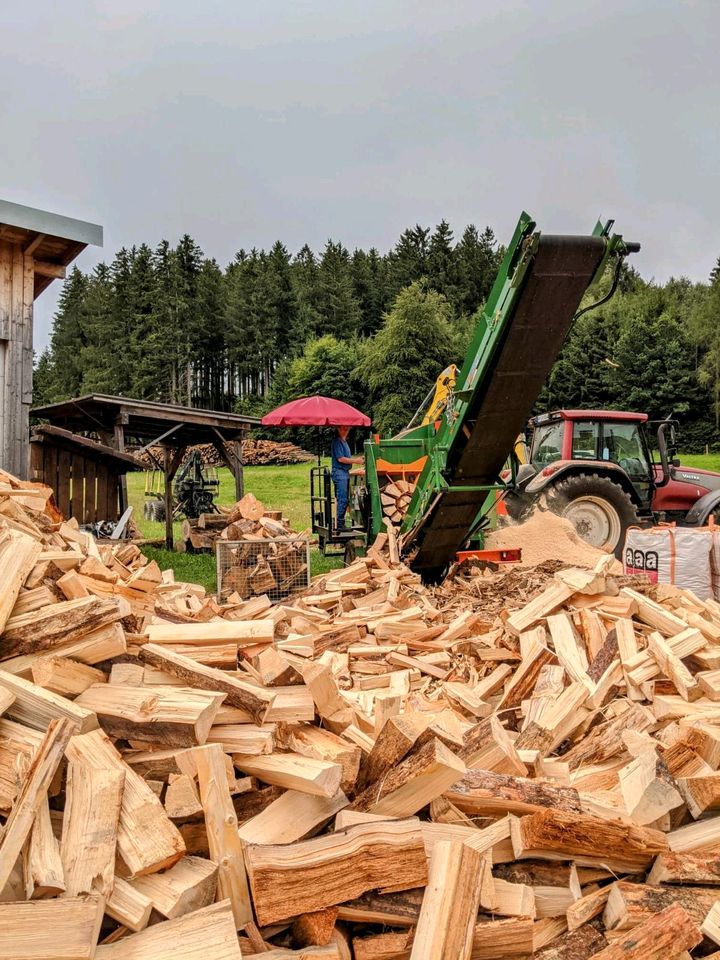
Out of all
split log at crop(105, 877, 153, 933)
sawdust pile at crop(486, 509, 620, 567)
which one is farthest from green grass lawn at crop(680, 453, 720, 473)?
split log at crop(105, 877, 153, 933)

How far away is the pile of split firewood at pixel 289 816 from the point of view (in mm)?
1808

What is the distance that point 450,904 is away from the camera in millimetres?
1918

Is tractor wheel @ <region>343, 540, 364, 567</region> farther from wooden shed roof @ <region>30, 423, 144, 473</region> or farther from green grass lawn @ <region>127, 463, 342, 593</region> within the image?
wooden shed roof @ <region>30, 423, 144, 473</region>

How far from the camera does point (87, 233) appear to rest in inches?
316

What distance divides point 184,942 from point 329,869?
0.40m

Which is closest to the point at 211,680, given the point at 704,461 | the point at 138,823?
the point at 138,823

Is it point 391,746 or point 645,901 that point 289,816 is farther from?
point 645,901

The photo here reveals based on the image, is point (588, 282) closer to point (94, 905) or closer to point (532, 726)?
point (532, 726)

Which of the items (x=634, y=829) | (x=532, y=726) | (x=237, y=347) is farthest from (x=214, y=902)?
(x=237, y=347)

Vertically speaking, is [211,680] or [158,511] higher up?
[211,680]

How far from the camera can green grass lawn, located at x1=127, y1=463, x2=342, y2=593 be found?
37.9ft

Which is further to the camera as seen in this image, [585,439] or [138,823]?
[585,439]

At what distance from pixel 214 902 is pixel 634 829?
1.27 m

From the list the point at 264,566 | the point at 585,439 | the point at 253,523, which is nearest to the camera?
the point at 264,566
